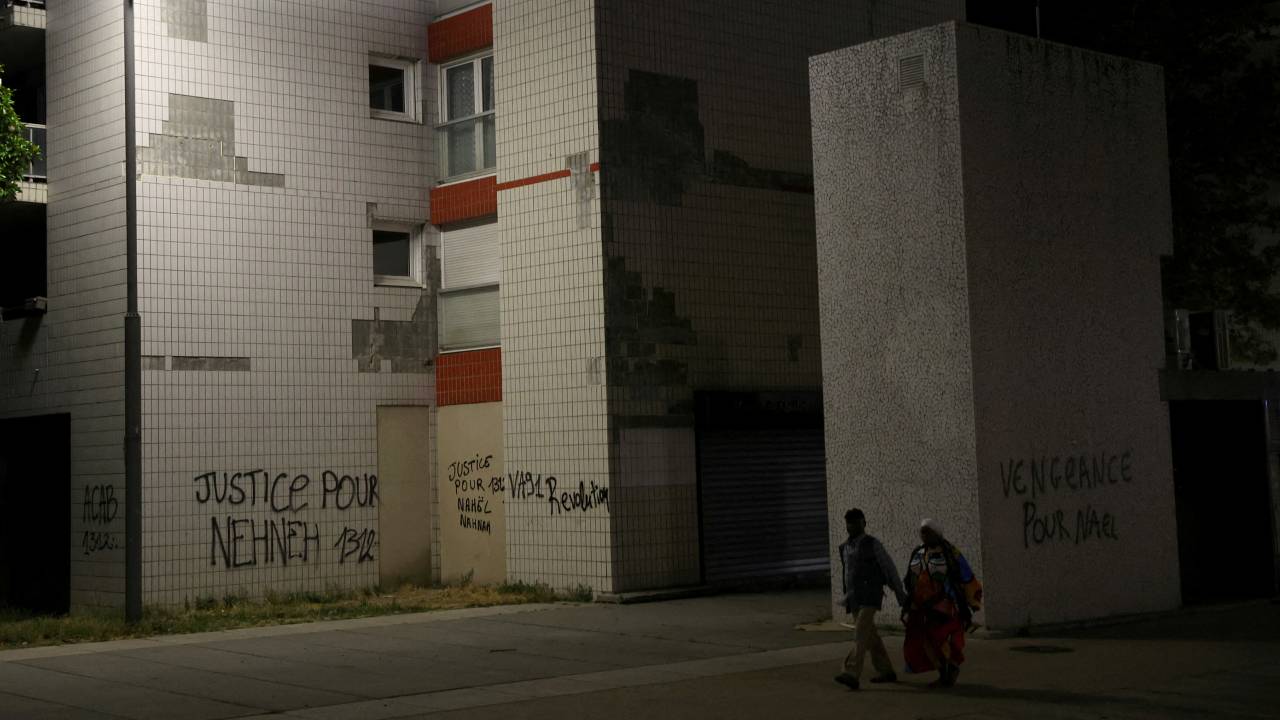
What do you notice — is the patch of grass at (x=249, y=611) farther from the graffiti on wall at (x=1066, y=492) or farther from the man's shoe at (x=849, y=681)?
the man's shoe at (x=849, y=681)

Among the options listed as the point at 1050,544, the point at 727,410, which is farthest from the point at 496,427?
the point at 1050,544

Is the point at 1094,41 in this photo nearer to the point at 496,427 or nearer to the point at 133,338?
the point at 496,427

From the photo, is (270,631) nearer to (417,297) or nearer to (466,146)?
(417,297)

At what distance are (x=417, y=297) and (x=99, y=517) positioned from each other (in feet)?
18.1

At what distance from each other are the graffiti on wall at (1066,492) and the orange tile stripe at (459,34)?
1054cm

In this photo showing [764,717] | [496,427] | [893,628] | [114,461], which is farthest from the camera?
[496,427]

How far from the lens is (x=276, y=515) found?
65.2ft

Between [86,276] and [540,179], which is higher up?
[540,179]

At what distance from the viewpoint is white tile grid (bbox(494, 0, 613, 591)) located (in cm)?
1920

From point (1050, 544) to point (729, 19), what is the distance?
9.56 metres

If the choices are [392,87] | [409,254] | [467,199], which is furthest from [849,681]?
[392,87]

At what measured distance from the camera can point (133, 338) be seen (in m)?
16.5

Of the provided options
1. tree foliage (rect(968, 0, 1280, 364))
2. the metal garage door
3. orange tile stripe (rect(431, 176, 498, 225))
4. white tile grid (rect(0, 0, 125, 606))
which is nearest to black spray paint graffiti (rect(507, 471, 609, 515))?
the metal garage door

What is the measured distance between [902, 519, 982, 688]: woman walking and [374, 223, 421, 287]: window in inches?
453
